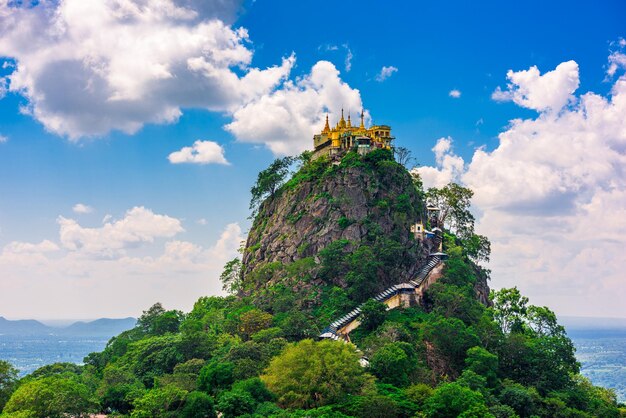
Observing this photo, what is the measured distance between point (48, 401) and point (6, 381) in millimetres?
6843

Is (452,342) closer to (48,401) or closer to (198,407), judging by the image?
(198,407)

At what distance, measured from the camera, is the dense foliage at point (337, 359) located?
152 ft

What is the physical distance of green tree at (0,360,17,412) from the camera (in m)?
51.0

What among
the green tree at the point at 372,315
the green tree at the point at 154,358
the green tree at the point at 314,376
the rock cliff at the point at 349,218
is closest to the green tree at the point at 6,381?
the green tree at the point at 154,358

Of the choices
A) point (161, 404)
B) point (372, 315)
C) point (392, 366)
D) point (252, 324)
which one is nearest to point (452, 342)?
point (372, 315)

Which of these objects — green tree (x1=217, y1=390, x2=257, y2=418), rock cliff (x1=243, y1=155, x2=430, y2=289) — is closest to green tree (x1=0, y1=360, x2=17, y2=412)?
green tree (x1=217, y1=390, x2=257, y2=418)

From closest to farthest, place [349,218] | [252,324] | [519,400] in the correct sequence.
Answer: [519,400] → [252,324] → [349,218]

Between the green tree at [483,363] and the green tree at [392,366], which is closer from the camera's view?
the green tree at [392,366]

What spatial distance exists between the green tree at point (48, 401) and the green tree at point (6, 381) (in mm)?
2840

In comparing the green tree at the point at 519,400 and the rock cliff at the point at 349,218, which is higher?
the rock cliff at the point at 349,218

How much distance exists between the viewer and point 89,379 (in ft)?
206

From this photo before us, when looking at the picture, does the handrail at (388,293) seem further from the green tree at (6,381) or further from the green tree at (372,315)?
the green tree at (6,381)

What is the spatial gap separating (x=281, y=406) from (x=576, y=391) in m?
28.1

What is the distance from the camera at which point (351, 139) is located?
84.4m
